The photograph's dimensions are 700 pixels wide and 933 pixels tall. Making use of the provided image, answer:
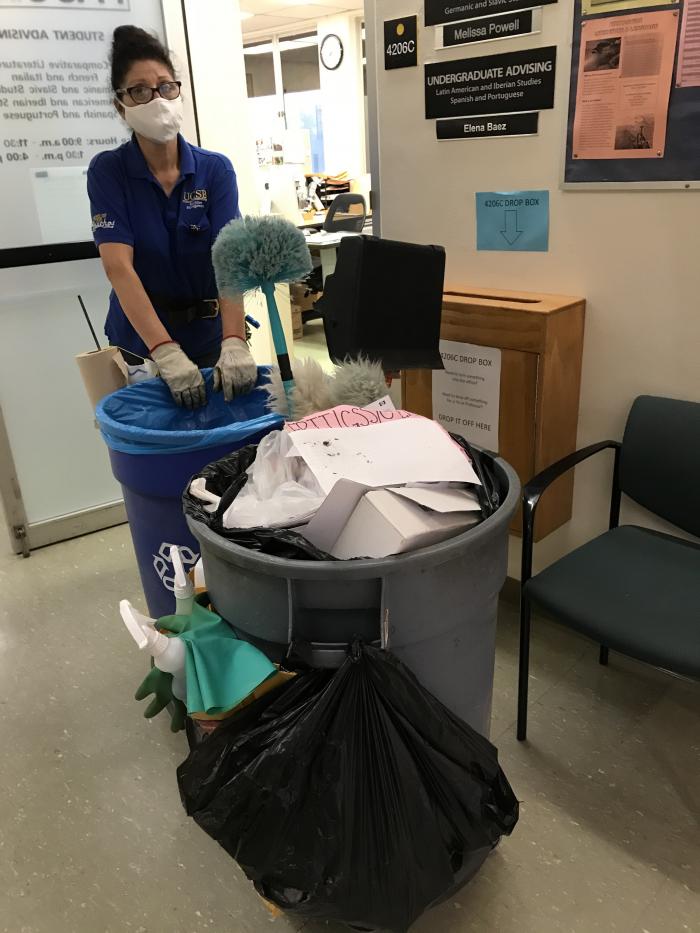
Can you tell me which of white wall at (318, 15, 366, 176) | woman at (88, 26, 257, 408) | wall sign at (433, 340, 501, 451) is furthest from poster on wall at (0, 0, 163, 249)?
white wall at (318, 15, 366, 176)

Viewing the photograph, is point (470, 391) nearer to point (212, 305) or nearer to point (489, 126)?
point (489, 126)

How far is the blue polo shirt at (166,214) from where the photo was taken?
5.90 ft

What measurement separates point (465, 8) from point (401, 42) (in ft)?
0.70

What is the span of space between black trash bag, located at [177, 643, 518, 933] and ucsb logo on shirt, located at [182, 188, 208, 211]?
1.35m

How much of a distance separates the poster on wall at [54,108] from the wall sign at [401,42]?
3.27 ft

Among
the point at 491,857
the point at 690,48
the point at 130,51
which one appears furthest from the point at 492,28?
the point at 491,857

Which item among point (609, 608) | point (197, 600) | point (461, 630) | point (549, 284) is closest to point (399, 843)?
point (461, 630)

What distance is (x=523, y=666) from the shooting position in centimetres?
154

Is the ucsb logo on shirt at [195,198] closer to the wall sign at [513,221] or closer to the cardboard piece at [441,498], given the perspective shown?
the wall sign at [513,221]

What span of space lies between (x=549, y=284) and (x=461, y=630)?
104cm

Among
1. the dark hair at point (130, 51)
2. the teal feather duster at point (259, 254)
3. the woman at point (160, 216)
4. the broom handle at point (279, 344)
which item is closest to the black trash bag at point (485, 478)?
the broom handle at point (279, 344)

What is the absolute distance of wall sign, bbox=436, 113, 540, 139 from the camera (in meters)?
1.68

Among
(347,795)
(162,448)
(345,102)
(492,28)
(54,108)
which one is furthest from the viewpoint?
(345,102)

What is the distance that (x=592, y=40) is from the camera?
59.8 inches
